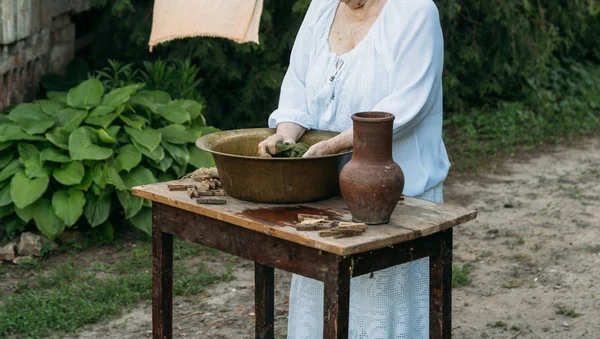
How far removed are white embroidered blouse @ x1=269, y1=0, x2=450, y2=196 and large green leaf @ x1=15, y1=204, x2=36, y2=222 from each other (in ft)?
8.46

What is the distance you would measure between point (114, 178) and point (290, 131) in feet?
8.28

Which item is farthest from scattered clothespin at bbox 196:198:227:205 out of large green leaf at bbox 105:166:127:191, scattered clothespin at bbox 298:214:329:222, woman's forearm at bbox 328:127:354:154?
large green leaf at bbox 105:166:127:191

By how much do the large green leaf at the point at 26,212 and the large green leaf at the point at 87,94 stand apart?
80 centimetres

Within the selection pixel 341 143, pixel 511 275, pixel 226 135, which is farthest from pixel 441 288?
pixel 511 275

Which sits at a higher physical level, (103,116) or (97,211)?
(103,116)

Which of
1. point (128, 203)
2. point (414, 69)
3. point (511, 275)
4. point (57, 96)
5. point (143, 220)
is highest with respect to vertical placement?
point (414, 69)

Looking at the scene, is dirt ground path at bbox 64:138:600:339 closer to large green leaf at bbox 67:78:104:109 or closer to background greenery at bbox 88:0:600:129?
large green leaf at bbox 67:78:104:109

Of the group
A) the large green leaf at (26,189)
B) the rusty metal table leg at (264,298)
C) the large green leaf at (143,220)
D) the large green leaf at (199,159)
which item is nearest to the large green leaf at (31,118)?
the large green leaf at (26,189)

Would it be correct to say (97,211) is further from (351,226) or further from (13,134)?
(351,226)

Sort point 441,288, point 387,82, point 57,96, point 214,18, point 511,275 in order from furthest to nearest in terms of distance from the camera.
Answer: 1. point 57,96
2. point 511,275
3. point 214,18
4. point 387,82
5. point 441,288

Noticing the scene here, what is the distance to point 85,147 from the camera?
602cm

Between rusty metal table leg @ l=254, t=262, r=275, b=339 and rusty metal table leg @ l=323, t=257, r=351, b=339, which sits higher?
rusty metal table leg @ l=323, t=257, r=351, b=339

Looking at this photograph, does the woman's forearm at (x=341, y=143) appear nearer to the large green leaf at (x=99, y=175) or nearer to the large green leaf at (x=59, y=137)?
the large green leaf at (x=99, y=175)

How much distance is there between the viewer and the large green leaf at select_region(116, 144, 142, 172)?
19.9 ft
